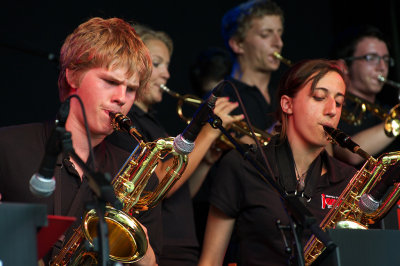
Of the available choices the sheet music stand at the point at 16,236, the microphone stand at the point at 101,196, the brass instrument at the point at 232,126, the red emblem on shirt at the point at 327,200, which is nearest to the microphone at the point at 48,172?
the microphone stand at the point at 101,196

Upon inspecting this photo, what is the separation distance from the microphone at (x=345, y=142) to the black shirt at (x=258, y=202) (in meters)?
0.35

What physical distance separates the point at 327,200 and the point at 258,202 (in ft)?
1.34

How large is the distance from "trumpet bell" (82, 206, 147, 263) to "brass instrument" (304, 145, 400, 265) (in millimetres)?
1023

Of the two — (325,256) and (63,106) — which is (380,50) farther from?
(63,106)

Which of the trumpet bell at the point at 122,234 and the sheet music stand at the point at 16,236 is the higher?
the sheet music stand at the point at 16,236

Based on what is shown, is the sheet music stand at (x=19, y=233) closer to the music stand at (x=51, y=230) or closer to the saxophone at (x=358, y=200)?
the music stand at (x=51, y=230)

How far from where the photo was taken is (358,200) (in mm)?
3504

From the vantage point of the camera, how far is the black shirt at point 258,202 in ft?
11.4

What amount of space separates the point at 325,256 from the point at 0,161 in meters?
1.51

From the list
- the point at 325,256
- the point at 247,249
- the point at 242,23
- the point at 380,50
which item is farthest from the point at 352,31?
the point at 325,256

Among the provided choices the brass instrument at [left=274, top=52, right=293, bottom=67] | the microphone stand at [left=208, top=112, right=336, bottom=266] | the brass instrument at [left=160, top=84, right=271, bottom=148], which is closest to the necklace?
the brass instrument at [left=160, top=84, right=271, bottom=148]

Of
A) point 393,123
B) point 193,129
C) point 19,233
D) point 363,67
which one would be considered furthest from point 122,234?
point 363,67

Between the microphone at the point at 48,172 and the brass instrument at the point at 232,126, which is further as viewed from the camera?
the brass instrument at the point at 232,126

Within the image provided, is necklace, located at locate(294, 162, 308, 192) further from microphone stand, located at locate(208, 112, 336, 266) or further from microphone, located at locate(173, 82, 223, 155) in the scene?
microphone, located at locate(173, 82, 223, 155)
